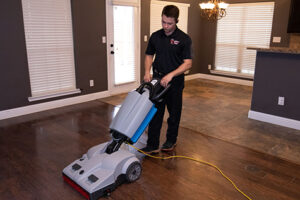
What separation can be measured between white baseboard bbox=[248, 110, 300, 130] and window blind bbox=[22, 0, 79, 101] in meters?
2.83

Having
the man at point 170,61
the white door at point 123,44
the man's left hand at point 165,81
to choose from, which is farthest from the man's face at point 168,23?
the white door at point 123,44

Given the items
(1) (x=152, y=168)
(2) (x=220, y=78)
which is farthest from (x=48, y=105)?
(2) (x=220, y=78)

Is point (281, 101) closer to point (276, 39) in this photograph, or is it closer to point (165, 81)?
point (165, 81)

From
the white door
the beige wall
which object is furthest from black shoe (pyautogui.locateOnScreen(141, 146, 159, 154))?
the beige wall

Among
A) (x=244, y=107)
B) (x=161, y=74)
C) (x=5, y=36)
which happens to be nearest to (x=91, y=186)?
(x=161, y=74)

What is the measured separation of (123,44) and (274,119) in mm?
2835

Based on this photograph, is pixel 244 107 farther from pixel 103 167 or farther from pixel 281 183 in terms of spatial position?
pixel 103 167

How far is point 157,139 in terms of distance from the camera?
2791 mm

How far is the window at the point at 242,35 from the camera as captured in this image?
18.0 ft

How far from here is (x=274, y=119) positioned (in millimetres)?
3713

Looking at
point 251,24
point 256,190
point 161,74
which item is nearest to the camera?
point 256,190

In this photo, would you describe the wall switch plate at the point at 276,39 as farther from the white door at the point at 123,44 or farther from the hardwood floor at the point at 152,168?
the hardwood floor at the point at 152,168

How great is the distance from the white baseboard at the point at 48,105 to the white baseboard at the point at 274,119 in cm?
251

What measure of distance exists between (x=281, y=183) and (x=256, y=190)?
275mm
